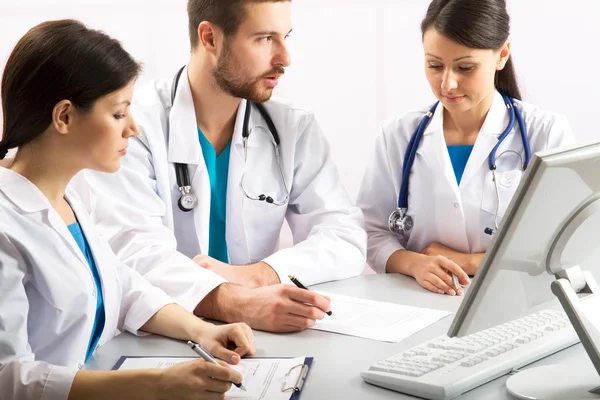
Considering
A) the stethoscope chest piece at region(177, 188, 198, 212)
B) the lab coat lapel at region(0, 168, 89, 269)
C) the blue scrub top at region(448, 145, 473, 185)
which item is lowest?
the stethoscope chest piece at region(177, 188, 198, 212)

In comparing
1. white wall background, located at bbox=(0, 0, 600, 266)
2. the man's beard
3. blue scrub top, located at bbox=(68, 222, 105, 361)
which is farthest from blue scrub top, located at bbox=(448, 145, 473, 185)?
blue scrub top, located at bbox=(68, 222, 105, 361)

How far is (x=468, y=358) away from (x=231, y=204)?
37.9 inches

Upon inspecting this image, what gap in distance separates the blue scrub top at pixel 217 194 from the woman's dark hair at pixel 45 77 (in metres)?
0.69

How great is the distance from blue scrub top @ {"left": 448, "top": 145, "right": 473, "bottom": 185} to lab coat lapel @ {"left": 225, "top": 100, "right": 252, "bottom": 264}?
55 centimetres

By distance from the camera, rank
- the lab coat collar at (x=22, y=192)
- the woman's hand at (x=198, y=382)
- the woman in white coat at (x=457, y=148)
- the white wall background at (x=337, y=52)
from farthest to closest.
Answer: the white wall background at (x=337, y=52) → the woman in white coat at (x=457, y=148) → the lab coat collar at (x=22, y=192) → the woman's hand at (x=198, y=382)

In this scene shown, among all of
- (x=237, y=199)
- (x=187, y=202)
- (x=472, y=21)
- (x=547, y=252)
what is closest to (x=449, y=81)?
(x=472, y=21)

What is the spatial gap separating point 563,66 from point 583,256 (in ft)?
6.26

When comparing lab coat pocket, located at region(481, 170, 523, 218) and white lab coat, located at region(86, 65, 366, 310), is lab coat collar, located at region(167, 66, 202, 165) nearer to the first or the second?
white lab coat, located at region(86, 65, 366, 310)

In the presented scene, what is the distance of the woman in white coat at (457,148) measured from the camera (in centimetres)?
187

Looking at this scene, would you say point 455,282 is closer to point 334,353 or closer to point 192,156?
point 334,353

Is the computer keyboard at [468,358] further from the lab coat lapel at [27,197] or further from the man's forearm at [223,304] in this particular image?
the lab coat lapel at [27,197]

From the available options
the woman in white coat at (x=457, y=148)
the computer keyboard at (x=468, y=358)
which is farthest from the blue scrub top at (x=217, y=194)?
the computer keyboard at (x=468, y=358)

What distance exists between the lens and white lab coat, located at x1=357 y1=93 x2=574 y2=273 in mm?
1948

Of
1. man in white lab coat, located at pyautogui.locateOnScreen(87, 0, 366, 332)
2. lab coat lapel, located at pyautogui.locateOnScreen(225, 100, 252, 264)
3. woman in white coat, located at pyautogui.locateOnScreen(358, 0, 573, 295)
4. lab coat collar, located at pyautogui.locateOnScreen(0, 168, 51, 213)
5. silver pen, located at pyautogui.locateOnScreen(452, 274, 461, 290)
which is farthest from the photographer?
lab coat lapel, located at pyautogui.locateOnScreen(225, 100, 252, 264)
